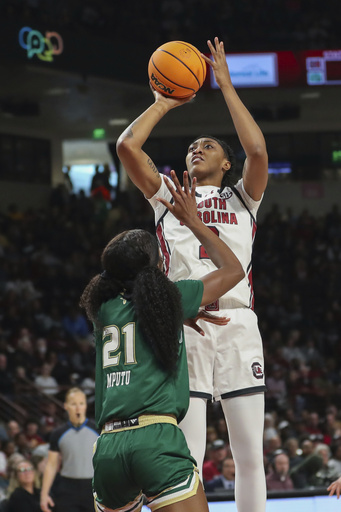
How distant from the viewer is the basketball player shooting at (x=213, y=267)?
3.94m

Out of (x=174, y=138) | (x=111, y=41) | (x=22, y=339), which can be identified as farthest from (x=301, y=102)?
(x=22, y=339)

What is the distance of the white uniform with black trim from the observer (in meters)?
4.01

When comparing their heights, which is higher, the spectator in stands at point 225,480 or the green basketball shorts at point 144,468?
the green basketball shorts at point 144,468

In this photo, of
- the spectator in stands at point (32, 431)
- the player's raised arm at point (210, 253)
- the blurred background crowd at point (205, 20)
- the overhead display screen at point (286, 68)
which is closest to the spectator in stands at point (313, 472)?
the spectator in stands at point (32, 431)

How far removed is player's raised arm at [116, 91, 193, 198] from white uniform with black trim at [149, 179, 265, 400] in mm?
91

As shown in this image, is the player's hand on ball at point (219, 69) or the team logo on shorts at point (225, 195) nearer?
the player's hand on ball at point (219, 69)

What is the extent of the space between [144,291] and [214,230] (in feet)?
3.27

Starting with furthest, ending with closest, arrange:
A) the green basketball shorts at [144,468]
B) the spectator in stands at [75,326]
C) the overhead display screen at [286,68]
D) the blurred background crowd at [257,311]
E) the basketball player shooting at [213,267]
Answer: the overhead display screen at [286,68]
the spectator in stands at [75,326]
the blurred background crowd at [257,311]
the basketball player shooting at [213,267]
the green basketball shorts at [144,468]

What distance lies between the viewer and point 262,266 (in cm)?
1820

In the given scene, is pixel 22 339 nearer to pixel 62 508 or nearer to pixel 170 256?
pixel 62 508

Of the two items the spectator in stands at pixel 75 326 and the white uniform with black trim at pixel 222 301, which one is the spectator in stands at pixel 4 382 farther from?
the white uniform with black trim at pixel 222 301

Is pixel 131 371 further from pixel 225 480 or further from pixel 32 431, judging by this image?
pixel 32 431

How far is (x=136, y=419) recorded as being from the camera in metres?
3.21

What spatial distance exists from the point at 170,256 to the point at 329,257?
1455cm
